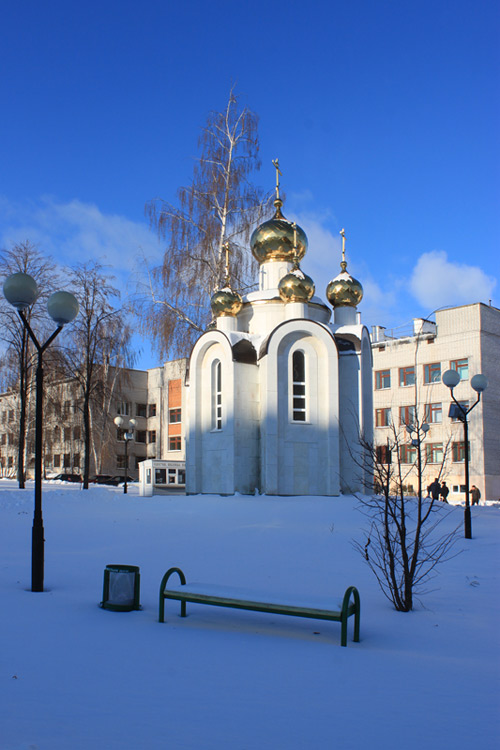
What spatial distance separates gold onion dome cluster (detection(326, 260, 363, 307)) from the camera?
23.2m

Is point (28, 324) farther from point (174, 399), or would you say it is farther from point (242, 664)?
point (174, 399)

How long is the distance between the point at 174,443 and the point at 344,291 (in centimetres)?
3925

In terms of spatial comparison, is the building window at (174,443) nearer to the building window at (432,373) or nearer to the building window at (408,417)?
the building window at (408,417)

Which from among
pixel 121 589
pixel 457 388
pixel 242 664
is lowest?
pixel 242 664

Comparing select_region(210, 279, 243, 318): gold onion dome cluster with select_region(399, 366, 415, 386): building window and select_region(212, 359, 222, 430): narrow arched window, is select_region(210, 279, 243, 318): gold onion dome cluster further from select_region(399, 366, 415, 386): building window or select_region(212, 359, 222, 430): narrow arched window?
select_region(399, 366, 415, 386): building window

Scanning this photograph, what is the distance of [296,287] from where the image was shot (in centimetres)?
2103

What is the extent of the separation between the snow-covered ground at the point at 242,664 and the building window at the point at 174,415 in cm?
4804

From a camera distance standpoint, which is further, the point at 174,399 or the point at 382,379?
the point at 174,399

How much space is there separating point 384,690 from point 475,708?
644 millimetres

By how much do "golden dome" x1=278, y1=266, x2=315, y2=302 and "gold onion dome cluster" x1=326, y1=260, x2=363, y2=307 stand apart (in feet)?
6.95

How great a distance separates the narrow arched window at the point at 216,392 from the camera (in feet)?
69.8

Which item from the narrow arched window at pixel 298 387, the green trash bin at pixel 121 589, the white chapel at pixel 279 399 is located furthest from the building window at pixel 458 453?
the green trash bin at pixel 121 589

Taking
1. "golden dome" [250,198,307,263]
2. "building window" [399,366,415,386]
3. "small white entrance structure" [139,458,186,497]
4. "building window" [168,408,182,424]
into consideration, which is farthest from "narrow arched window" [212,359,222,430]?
"building window" [168,408,182,424]

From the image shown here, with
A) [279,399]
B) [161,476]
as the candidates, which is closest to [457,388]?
[161,476]
